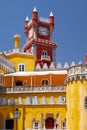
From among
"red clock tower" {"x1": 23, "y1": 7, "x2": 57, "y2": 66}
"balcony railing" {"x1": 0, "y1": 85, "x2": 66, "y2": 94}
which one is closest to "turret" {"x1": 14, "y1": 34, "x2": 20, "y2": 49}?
"red clock tower" {"x1": 23, "y1": 7, "x2": 57, "y2": 66}

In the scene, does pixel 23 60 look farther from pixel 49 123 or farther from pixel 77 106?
pixel 77 106

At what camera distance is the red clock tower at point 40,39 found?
78.1 m

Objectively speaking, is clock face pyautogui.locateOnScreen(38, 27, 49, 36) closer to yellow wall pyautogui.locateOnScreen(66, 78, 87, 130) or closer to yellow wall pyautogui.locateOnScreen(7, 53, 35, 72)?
yellow wall pyautogui.locateOnScreen(7, 53, 35, 72)

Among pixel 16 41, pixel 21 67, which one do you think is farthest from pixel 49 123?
pixel 16 41

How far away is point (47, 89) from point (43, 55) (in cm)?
2453

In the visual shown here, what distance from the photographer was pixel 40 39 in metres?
79.4

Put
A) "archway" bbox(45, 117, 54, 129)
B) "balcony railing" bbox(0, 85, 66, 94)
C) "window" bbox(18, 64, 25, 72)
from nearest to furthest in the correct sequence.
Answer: "balcony railing" bbox(0, 85, 66, 94), "archway" bbox(45, 117, 54, 129), "window" bbox(18, 64, 25, 72)

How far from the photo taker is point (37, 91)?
5459 centimetres

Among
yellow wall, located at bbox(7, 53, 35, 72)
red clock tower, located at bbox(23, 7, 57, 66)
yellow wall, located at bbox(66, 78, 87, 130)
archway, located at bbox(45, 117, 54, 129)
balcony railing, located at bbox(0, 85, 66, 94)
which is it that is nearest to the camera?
yellow wall, located at bbox(66, 78, 87, 130)

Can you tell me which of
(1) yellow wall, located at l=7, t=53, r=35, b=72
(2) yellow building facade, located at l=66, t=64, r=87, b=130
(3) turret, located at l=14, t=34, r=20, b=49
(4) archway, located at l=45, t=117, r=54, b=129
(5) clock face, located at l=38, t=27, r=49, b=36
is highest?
(5) clock face, located at l=38, t=27, r=49, b=36

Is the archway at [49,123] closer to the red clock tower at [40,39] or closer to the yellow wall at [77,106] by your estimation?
the yellow wall at [77,106]

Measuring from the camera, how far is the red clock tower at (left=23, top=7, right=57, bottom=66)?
78.1 m

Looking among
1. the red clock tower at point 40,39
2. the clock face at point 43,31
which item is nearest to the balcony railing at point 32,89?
the red clock tower at point 40,39

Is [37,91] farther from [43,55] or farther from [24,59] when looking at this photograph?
[43,55]
